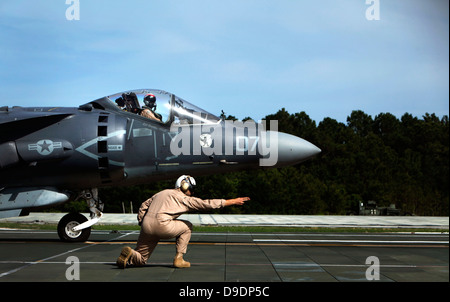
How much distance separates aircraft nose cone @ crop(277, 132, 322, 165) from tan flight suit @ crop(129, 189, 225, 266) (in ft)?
17.1

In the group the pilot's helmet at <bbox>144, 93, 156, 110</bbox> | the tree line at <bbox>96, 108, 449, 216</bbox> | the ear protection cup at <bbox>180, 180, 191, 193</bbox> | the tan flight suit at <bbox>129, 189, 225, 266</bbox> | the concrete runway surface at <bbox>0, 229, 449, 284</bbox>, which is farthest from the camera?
the tree line at <bbox>96, 108, 449, 216</bbox>

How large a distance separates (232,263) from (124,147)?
5.01 m

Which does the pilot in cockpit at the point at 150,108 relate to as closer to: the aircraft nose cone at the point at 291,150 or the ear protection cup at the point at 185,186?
the aircraft nose cone at the point at 291,150

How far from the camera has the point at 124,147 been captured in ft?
46.0

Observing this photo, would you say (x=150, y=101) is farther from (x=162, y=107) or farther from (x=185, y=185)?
(x=185, y=185)

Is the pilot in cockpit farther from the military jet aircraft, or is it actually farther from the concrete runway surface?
the concrete runway surface

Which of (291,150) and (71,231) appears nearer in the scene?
(291,150)

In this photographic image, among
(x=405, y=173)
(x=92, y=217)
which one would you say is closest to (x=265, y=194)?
(x=405, y=173)

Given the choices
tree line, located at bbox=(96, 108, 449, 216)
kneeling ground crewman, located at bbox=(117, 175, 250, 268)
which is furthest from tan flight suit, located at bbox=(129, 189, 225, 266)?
tree line, located at bbox=(96, 108, 449, 216)

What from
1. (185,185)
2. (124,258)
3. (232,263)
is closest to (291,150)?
(232,263)

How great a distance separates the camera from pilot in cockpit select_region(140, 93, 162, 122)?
1426cm
